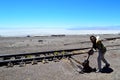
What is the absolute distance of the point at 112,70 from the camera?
11.8m

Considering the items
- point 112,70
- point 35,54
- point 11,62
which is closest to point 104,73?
point 112,70

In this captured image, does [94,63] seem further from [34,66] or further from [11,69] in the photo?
[11,69]

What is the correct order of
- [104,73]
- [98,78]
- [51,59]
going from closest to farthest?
[98,78]
[104,73]
[51,59]

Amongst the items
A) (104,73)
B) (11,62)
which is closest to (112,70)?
(104,73)

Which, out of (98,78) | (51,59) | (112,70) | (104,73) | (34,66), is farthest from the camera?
(51,59)

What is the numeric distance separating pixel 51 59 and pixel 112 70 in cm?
511

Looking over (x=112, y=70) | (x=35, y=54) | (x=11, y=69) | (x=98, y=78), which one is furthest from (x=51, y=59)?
(x=98, y=78)

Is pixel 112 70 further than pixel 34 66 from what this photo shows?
No

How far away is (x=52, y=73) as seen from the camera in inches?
440

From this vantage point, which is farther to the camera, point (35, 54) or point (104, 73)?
point (35, 54)

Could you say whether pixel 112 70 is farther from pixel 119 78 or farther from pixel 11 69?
pixel 11 69

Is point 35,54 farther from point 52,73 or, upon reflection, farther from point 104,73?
point 104,73

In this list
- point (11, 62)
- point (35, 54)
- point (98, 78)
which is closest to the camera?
point (98, 78)

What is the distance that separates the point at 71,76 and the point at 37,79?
167 cm
